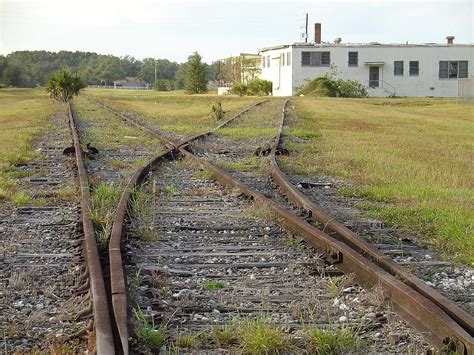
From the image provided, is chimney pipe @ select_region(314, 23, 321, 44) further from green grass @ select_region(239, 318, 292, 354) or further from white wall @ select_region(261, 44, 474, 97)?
green grass @ select_region(239, 318, 292, 354)

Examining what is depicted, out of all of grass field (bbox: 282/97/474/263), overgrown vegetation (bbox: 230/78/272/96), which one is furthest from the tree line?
grass field (bbox: 282/97/474/263)

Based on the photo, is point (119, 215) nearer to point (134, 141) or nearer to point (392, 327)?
point (392, 327)

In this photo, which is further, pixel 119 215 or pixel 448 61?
pixel 448 61

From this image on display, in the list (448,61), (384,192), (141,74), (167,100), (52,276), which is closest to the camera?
(52,276)

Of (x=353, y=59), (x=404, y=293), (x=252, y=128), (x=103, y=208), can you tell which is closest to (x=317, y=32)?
(x=353, y=59)

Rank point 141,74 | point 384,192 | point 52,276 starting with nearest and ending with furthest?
1. point 52,276
2. point 384,192
3. point 141,74

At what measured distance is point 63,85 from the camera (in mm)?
36594

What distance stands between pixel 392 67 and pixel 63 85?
31.1 m

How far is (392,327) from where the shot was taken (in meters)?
3.82

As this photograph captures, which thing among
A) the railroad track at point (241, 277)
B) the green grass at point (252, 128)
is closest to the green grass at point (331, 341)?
the railroad track at point (241, 277)

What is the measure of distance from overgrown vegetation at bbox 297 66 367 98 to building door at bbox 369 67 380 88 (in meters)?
2.20

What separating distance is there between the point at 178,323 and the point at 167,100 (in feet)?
139

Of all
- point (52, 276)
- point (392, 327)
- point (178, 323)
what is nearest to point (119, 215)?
point (52, 276)

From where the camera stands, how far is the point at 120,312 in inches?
143
